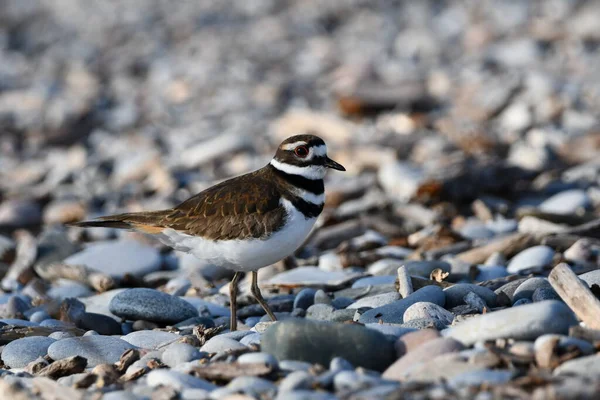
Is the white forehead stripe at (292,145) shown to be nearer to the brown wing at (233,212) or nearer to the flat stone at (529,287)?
the brown wing at (233,212)

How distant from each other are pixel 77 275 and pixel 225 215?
91.7 inches

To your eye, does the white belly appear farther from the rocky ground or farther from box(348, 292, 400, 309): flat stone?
box(348, 292, 400, 309): flat stone

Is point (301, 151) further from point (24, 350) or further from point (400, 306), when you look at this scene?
point (24, 350)

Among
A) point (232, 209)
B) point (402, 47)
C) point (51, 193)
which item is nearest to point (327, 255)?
point (232, 209)

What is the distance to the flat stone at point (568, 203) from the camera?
27.4 ft

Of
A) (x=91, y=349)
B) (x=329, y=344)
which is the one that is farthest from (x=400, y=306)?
(x=91, y=349)

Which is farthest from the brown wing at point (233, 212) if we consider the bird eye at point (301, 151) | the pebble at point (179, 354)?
the pebble at point (179, 354)

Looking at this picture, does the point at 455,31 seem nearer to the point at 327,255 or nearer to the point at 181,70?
the point at 181,70

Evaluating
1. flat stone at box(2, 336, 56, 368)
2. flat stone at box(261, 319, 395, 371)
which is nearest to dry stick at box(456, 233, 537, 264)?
flat stone at box(261, 319, 395, 371)

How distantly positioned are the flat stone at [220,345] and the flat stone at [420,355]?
89cm

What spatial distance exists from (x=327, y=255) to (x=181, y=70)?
9.53m

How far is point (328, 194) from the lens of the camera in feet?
30.6

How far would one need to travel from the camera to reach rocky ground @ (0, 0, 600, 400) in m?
4.01

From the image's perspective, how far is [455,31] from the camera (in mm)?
16938
